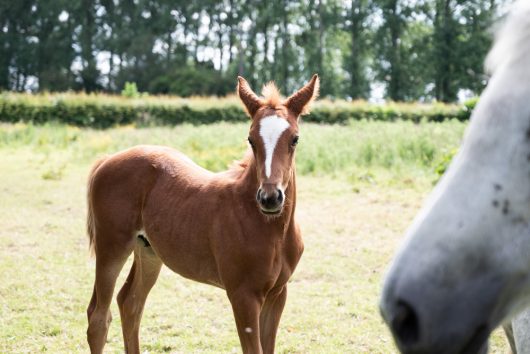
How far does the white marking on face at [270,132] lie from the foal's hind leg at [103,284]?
122 cm

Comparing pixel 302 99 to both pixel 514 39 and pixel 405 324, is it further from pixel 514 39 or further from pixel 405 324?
pixel 405 324

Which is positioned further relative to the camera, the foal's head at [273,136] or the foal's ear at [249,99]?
the foal's ear at [249,99]

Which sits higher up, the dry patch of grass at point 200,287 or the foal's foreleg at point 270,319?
the foal's foreleg at point 270,319

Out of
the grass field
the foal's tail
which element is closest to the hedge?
the grass field

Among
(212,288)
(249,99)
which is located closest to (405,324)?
(249,99)

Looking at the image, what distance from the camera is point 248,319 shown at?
3.04 meters

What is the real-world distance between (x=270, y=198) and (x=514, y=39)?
187 cm

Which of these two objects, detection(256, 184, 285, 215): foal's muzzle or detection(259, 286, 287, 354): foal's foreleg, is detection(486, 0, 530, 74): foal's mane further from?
detection(259, 286, 287, 354): foal's foreleg

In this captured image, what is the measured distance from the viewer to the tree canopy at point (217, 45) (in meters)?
39.7

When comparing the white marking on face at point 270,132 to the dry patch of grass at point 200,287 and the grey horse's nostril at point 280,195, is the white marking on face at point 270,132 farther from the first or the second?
the dry patch of grass at point 200,287

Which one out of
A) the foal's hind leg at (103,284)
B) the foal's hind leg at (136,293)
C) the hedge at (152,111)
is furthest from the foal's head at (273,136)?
the hedge at (152,111)

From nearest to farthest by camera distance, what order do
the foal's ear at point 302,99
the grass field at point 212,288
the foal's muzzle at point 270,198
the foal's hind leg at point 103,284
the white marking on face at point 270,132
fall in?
the foal's muzzle at point 270,198 → the white marking on face at point 270,132 → the foal's ear at point 302,99 → the foal's hind leg at point 103,284 → the grass field at point 212,288

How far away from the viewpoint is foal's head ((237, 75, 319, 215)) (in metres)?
2.93

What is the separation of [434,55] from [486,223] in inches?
1514
